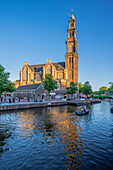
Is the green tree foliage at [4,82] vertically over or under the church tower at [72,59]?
under

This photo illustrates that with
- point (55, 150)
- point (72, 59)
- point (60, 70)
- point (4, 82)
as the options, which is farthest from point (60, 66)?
point (55, 150)

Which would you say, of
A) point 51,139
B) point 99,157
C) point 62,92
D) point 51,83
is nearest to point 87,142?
point 99,157

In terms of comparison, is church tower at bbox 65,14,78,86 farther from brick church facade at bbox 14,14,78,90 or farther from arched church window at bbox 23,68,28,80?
arched church window at bbox 23,68,28,80

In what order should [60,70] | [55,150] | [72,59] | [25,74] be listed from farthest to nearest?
[72,59]
[25,74]
[60,70]
[55,150]

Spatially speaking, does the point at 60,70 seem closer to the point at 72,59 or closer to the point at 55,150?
the point at 72,59

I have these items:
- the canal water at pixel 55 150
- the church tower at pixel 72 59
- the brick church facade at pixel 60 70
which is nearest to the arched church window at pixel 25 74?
the brick church facade at pixel 60 70

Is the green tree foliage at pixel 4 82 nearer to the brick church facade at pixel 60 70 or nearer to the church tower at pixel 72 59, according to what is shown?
the brick church facade at pixel 60 70

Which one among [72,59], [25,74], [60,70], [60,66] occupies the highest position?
[72,59]

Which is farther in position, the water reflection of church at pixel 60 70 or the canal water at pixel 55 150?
the water reflection of church at pixel 60 70

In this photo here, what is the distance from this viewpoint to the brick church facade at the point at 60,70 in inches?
4257

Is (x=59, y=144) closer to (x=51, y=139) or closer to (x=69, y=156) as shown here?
(x=51, y=139)

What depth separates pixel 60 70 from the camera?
366 feet

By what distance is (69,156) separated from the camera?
11.0 meters

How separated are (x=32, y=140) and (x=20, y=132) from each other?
3670 millimetres
